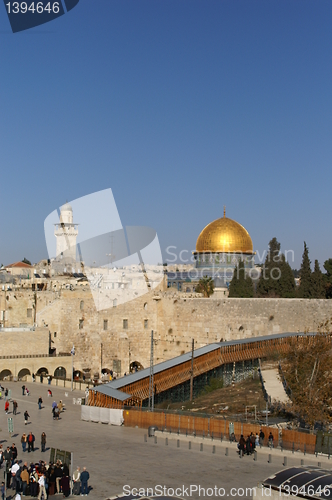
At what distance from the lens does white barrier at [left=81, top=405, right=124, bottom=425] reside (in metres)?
16.9

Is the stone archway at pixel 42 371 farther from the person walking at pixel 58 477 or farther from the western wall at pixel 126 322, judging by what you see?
the person walking at pixel 58 477

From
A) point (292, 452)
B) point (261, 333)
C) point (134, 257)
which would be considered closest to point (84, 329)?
point (261, 333)

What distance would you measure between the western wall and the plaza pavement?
1407 centimetres

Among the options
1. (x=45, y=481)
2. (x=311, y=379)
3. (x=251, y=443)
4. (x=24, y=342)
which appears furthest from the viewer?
(x=24, y=342)

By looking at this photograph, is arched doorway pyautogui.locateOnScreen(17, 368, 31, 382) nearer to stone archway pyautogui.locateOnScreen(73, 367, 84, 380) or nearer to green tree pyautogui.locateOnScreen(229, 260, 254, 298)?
stone archway pyautogui.locateOnScreen(73, 367, 84, 380)

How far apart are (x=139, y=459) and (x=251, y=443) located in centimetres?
233

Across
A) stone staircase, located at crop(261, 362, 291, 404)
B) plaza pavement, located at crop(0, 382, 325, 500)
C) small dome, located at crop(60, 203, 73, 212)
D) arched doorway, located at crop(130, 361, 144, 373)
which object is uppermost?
small dome, located at crop(60, 203, 73, 212)

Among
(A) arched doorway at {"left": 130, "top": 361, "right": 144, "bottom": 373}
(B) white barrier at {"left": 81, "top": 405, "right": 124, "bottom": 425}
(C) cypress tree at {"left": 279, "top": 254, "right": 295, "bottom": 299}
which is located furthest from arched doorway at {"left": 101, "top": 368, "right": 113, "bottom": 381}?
(B) white barrier at {"left": 81, "top": 405, "right": 124, "bottom": 425}

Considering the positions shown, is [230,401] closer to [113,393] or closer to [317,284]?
[113,393]

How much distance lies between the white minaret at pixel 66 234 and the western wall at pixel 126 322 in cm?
1374

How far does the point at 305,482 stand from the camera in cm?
836

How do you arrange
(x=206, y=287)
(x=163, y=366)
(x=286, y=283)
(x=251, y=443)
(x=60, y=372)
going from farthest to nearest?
(x=206, y=287)
(x=286, y=283)
(x=60, y=372)
(x=163, y=366)
(x=251, y=443)

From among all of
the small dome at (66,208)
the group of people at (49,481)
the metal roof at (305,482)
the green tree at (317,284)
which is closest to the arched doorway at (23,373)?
the green tree at (317,284)

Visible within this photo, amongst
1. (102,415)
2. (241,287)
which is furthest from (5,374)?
(241,287)
